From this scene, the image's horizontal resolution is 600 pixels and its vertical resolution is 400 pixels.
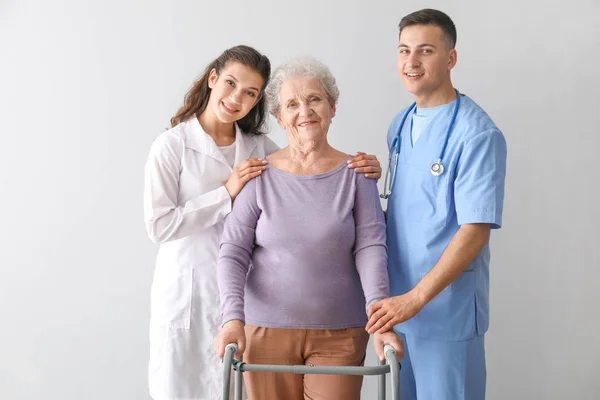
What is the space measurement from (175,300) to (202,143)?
483mm

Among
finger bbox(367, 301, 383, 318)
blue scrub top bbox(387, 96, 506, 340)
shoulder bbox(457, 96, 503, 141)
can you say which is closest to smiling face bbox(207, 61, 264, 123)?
blue scrub top bbox(387, 96, 506, 340)

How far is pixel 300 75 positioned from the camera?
174cm

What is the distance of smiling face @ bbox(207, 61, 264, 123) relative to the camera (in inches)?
75.1

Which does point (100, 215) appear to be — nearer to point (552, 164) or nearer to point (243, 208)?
point (243, 208)

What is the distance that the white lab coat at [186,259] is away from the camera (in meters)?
1.86

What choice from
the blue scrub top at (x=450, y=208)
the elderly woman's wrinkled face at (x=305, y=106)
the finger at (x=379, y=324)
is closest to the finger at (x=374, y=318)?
the finger at (x=379, y=324)

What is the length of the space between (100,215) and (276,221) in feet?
3.87

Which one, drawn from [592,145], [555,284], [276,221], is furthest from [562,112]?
[276,221]

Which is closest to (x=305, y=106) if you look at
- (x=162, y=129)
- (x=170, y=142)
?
(x=170, y=142)

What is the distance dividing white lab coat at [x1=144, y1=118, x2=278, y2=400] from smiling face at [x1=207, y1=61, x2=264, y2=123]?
0.10 meters

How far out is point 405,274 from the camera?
1847 mm

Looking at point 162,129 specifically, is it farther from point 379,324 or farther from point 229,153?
point 379,324

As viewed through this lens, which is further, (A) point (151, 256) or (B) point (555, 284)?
(A) point (151, 256)

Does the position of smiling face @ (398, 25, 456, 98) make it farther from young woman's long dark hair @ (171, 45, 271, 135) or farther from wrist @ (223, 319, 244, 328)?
wrist @ (223, 319, 244, 328)
